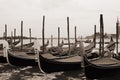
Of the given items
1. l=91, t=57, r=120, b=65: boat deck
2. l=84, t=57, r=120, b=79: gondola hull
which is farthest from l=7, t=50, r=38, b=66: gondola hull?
l=84, t=57, r=120, b=79: gondola hull

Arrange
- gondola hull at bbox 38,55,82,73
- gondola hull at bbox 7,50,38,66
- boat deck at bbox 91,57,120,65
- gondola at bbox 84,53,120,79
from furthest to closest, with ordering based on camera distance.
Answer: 1. gondola hull at bbox 7,50,38,66
2. gondola hull at bbox 38,55,82,73
3. boat deck at bbox 91,57,120,65
4. gondola at bbox 84,53,120,79

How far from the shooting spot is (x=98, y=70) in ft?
35.2

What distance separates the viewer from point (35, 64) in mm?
14773

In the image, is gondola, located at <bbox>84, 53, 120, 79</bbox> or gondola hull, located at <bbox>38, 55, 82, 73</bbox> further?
gondola hull, located at <bbox>38, 55, 82, 73</bbox>

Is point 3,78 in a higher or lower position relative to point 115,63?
lower

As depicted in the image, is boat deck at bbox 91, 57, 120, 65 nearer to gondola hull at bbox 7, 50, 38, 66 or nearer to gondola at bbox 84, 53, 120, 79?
gondola at bbox 84, 53, 120, 79

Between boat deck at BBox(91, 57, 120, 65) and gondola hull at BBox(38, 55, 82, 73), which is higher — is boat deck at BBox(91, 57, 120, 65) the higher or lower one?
the higher one

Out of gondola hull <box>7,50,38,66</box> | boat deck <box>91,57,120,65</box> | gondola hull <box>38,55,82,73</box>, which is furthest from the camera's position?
gondola hull <box>7,50,38,66</box>

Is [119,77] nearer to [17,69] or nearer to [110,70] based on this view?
[110,70]

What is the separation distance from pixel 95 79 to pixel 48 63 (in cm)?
238

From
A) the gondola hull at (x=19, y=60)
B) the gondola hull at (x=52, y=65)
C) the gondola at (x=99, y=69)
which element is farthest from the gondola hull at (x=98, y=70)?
the gondola hull at (x=19, y=60)

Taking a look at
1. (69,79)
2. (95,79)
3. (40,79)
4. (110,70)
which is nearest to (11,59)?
(40,79)

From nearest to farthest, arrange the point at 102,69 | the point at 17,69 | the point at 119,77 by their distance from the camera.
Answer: the point at 102,69 → the point at 119,77 → the point at 17,69

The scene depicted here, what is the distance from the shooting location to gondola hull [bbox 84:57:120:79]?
34.9 ft
